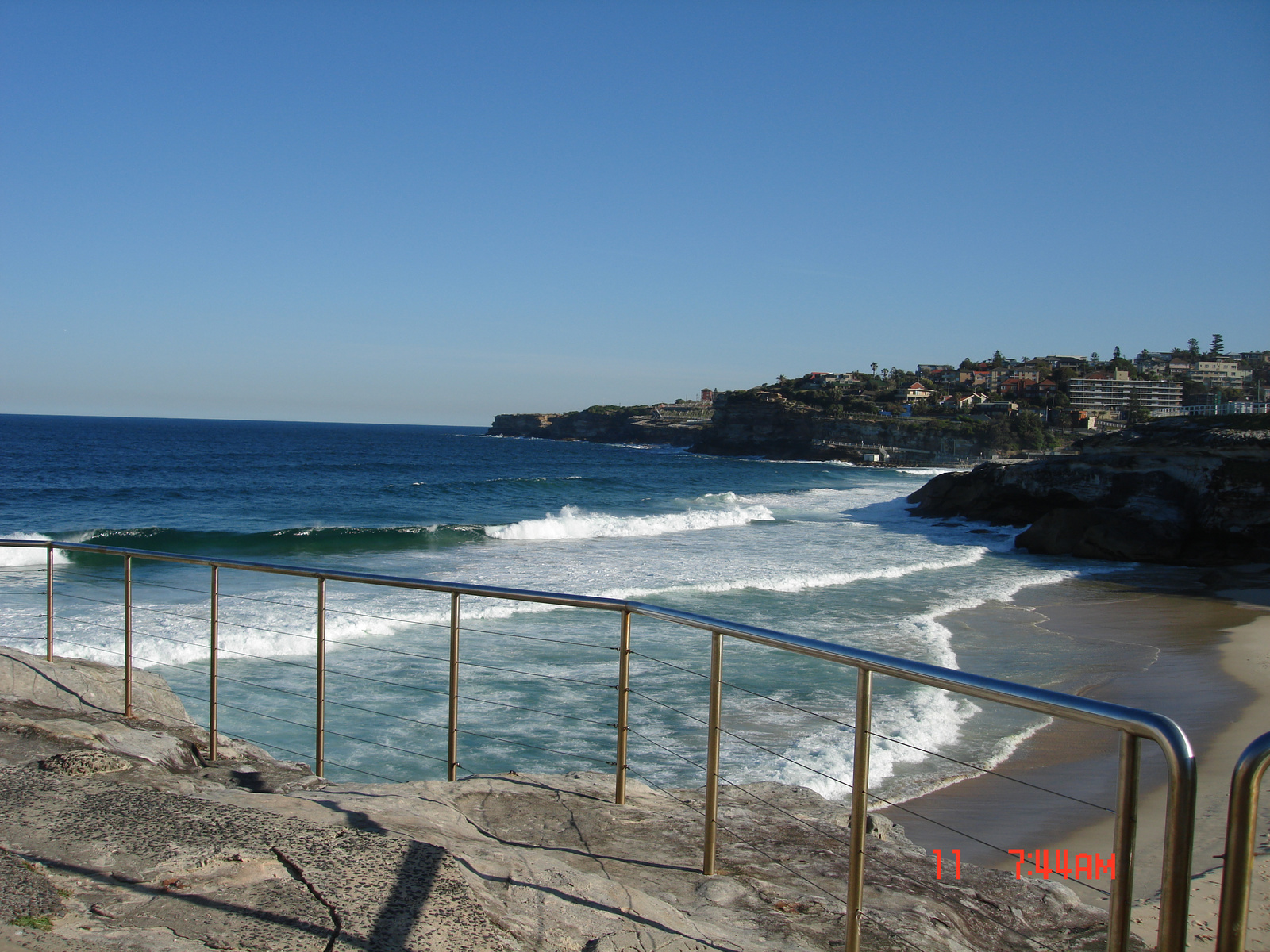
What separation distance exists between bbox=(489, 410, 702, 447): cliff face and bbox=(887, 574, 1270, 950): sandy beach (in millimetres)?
95743

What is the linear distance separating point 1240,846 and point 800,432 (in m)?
92.8

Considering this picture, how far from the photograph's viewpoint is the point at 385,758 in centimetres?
759

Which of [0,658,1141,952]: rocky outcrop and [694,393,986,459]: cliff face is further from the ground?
[694,393,986,459]: cliff face

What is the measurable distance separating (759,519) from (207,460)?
43.3m

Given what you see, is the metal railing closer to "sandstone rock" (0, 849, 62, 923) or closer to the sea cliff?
"sandstone rock" (0, 849, 62, 923)

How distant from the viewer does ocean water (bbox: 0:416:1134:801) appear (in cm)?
764

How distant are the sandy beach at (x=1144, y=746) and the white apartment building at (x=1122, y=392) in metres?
106

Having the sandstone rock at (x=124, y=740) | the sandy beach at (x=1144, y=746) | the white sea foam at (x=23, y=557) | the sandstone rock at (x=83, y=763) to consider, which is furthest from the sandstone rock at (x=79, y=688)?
the white sea foam at (x=23, y=557)

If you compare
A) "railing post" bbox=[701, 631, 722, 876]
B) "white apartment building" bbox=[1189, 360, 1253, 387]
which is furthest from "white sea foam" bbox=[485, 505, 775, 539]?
"white apartment building" bbox=[1189, 360, 1253, 387]

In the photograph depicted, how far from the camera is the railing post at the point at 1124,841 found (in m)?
→ 1.65

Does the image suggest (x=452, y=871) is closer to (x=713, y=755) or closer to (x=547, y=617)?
(x=713, y=755)

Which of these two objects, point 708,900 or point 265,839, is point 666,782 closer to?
point 708,900

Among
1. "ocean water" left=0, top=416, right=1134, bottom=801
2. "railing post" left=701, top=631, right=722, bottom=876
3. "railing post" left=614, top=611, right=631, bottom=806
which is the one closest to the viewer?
"railing post" left=701, top=631, right=722, bottom=876

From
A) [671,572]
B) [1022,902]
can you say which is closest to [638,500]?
[671,572]
